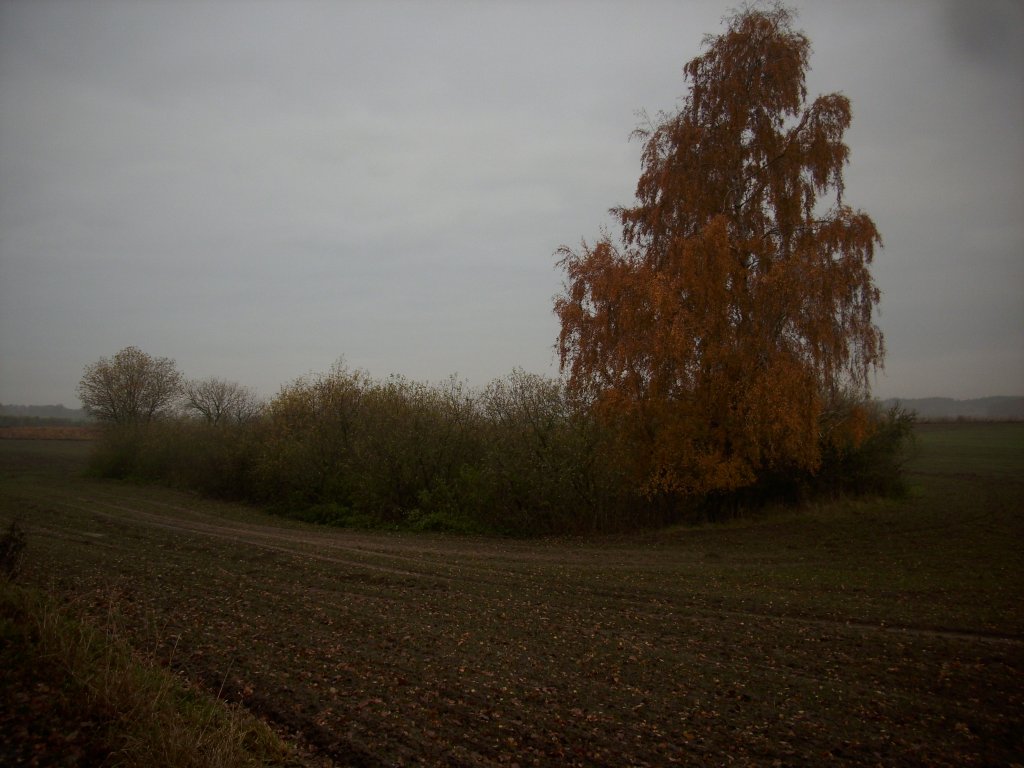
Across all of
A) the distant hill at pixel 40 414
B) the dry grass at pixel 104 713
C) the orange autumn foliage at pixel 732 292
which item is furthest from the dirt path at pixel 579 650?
the distant hill at pixel 40 414

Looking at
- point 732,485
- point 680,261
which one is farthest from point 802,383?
point 680,261

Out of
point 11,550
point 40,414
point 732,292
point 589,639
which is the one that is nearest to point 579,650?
point 589,639

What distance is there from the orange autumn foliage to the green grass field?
10.8 feet

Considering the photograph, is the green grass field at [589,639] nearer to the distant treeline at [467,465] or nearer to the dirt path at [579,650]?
the dirt path at [579,650]

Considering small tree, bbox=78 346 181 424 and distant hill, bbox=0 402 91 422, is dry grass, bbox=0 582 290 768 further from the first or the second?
distant hill, bbox=0 402 91 422

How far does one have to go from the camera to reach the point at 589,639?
307 inches

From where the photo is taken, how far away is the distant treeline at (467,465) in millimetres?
19047

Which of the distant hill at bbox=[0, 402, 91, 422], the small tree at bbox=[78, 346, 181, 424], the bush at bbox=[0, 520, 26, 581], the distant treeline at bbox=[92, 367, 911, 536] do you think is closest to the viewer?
the bush at bbox=[0, 520, 26, 581]

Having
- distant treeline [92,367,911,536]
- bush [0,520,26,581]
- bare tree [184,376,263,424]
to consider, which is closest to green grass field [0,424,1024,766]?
bush [0,520,26,581]

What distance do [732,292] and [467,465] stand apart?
10360mm

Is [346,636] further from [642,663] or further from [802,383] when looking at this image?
[802,383]

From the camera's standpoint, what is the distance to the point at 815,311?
16.6m

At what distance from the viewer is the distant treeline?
62.5 ft

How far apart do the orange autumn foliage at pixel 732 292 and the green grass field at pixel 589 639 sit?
3.31 metres
